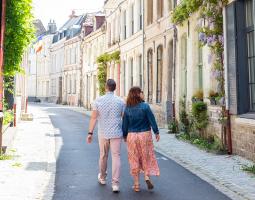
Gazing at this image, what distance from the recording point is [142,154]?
715 cm

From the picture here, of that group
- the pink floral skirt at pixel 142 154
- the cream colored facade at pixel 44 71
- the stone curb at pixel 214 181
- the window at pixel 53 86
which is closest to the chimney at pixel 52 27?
the cream colored facade at pixel 44 71

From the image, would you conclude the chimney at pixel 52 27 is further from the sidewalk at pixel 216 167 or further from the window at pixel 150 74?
the sidewalk at pixel 216 167

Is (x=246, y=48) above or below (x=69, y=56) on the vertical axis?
below

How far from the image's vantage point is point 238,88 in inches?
432

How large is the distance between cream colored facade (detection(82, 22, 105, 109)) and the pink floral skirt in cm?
2969

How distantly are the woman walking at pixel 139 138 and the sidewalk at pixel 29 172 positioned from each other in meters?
1.44

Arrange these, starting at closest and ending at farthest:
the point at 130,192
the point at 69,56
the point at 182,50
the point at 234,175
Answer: the point at 130,192
the point at 234,175
the point at 182,50
the point at 69,56

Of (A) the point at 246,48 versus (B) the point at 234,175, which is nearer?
(B) the point at 234,175

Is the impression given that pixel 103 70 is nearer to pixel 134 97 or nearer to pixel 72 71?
pixel 72 71

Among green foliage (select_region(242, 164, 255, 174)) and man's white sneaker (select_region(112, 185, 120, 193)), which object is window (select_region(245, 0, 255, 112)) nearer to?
green foliage (select_region(242, 164, 255, 174))

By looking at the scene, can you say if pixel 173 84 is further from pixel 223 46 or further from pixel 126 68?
pixel 126 68

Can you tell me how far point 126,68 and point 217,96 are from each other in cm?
1469

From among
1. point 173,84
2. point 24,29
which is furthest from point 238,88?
point 173,84

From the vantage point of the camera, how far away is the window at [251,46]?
10609mm
